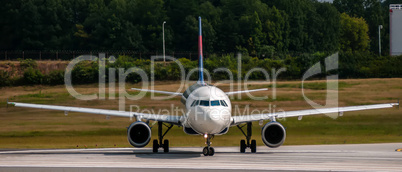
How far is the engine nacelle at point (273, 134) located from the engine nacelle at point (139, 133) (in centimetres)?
568

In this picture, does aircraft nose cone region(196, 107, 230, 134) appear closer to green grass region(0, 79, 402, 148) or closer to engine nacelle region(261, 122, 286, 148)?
engine nacelle region(261, 122, 286, 148)

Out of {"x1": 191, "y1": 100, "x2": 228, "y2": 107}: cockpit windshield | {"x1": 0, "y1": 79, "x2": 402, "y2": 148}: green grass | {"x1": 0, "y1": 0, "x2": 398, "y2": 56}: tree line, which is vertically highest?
{"x1": 0, "y1": 0, "x2": 398, "y2": 56}: tree line

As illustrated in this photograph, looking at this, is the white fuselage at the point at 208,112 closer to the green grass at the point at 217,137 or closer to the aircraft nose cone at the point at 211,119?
the aircraft nose cone at the point at 211,119

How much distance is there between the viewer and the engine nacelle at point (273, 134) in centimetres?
2978

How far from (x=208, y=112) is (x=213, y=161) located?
7.16 feet

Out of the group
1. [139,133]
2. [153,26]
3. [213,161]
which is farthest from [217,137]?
[153,26]

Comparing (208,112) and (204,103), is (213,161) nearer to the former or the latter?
(208,112)

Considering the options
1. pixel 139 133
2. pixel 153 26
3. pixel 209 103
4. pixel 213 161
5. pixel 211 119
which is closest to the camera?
pixel 213 161

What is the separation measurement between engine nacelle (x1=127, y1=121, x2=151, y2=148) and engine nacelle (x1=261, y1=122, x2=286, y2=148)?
568 centimetres

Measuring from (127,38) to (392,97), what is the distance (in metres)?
45.4

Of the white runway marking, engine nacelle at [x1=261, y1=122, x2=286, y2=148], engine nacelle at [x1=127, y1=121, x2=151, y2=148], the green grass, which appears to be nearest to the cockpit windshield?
the white runway marking

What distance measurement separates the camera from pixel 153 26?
101312mm

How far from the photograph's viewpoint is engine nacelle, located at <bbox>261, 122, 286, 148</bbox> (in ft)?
97.7

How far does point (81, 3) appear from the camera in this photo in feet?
355
